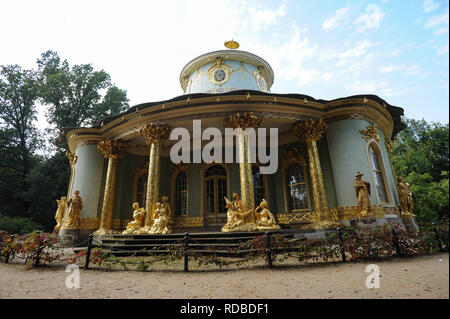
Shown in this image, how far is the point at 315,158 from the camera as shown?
1049 cm

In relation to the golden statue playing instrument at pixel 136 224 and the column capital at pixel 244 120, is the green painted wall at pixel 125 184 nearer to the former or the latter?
the golden statue playing instrument at pixel 136 224

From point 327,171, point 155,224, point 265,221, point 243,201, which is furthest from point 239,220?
point 327,171

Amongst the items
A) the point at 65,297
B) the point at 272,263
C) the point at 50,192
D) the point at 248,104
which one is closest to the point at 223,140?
the point at 248,104

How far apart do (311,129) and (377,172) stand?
3956 millimetres

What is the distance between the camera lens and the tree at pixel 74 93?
20016 mm

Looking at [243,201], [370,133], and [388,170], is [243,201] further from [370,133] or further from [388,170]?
[388,170]

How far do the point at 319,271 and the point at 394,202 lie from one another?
8.28m

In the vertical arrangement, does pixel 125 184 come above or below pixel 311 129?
below

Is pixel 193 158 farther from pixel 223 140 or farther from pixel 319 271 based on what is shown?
pixel 319 271

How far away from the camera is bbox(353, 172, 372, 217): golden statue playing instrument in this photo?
31.4 feet

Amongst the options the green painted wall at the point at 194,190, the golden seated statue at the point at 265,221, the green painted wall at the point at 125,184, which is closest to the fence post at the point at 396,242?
the golden seated statue at the point at 265,221

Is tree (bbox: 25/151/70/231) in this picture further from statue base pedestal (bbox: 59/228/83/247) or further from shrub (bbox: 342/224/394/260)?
shrub (bbox: 342/224/394/260)

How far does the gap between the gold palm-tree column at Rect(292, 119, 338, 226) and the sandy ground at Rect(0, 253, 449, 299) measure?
425cm
